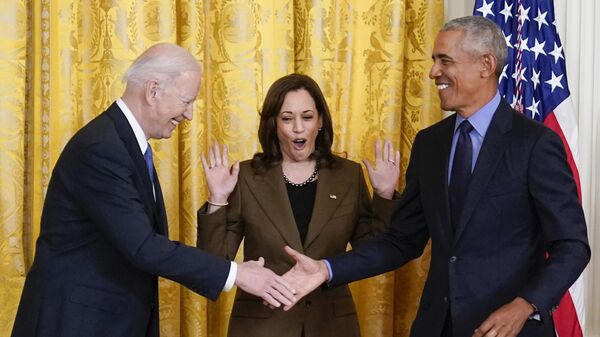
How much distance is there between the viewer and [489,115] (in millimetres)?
2736

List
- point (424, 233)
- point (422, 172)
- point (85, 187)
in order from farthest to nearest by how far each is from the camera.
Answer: point (424, 233) < point (422, 172) < point (85, 187)

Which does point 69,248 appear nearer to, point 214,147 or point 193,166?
point 214,147

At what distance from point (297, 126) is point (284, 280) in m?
0.61

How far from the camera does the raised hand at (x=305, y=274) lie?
9.91 feet

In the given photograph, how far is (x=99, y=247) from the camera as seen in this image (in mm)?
2691

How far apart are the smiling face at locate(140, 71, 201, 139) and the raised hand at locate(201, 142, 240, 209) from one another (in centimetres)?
43

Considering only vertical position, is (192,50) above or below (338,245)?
above

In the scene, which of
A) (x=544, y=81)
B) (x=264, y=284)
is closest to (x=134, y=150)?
(x=264, y=284)

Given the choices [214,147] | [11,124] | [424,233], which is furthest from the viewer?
[11,124]

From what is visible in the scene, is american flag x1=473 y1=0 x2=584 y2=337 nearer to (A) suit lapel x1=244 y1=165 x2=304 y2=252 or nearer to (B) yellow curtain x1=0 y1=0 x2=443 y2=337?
(B) yellow curtain x1=0 y1=0 x2=443 y2=337

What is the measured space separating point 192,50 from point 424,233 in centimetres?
166

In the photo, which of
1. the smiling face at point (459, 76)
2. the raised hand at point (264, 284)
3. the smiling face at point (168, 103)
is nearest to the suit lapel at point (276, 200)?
the raised hand at point (264, 284)

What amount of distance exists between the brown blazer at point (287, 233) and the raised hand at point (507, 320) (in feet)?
2.73

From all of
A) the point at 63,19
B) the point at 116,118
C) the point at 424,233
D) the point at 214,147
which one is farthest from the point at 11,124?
the point at 424,233
